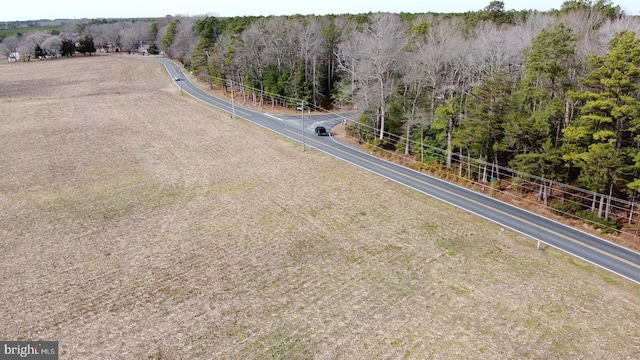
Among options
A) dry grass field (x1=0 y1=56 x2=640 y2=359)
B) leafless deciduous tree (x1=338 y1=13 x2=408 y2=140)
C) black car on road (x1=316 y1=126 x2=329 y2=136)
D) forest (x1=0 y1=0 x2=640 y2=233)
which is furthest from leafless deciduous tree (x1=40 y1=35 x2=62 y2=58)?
leafless deciduous tree (x1=338 y1=13 x2=408 y2=140)

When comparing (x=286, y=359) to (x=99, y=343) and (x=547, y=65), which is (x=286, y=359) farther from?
(x=547, y=65)

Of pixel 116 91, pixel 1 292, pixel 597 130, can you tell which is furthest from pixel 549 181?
pixel 116 91

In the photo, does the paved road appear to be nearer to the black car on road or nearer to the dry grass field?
the black car on road

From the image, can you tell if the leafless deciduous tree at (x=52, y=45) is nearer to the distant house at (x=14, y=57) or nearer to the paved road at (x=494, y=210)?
the distant house at (x=14, y=57)

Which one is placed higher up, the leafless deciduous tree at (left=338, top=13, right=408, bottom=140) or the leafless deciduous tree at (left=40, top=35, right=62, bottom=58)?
the leafless deciduous tree at (left=40, top=35, right=62, bottom=58)

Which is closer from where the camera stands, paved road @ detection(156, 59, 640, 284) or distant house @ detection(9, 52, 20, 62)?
paved road @ detection(156, 59, 640, 284)
